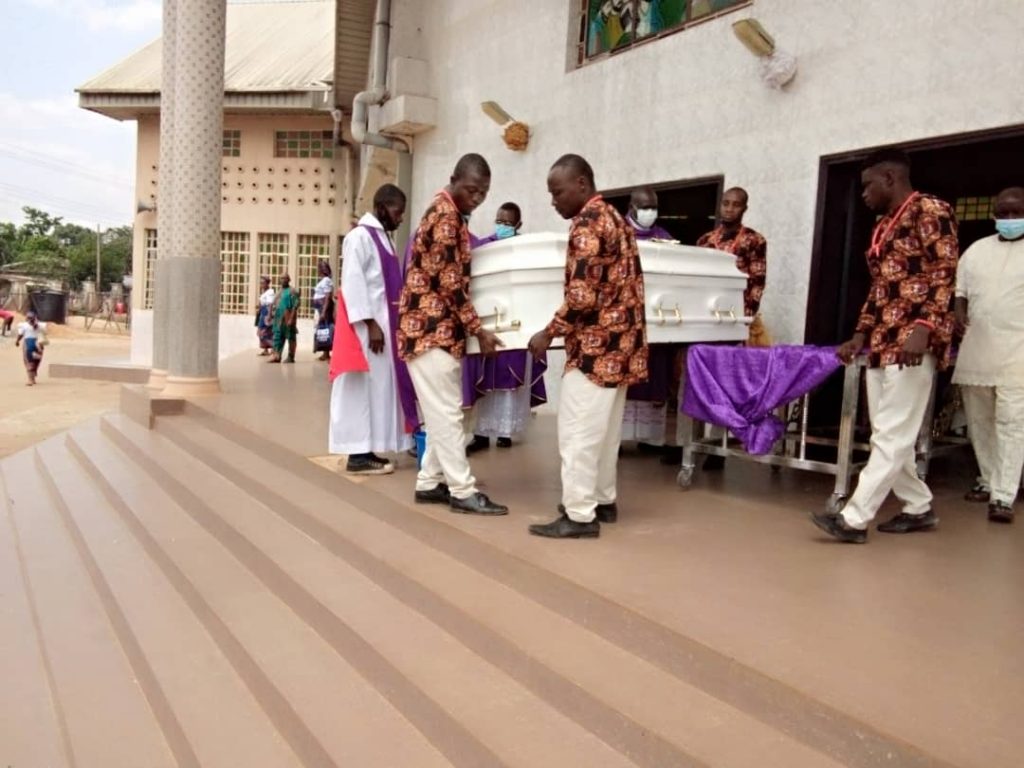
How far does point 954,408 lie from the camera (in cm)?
517

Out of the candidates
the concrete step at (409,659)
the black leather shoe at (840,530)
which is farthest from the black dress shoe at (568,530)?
the black leather shoe at (840,530)

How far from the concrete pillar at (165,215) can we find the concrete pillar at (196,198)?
310 millimetres

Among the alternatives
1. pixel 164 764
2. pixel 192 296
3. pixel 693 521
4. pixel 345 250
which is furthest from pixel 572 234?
pixel 192 296

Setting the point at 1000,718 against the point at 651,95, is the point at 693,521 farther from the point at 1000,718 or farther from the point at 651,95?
the point at 651,95

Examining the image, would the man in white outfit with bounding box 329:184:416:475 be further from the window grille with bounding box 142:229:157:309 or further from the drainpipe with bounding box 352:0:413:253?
the window grille with bounding box 142:229:157:309

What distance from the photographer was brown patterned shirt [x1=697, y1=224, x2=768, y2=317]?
5.29m

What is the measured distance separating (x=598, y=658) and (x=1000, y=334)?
2856 millimetres

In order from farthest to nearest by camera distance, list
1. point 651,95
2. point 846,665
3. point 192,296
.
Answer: point 192,296 → point 651,95 → point 846,665

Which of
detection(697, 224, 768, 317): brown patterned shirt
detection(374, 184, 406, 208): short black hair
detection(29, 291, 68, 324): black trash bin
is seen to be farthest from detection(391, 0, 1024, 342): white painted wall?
detection(29, 291, 68, 324): black trash bin

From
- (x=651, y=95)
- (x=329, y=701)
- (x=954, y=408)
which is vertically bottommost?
(x=329, y=701)

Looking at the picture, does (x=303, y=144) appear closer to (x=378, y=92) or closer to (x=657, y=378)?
(x=378, y=92)

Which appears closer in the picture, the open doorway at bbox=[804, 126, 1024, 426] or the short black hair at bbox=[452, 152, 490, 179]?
the short black hair at bbox=[452, 152, 490, 179]

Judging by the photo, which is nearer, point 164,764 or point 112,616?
point 164,764

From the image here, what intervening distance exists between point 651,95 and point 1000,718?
588cm
